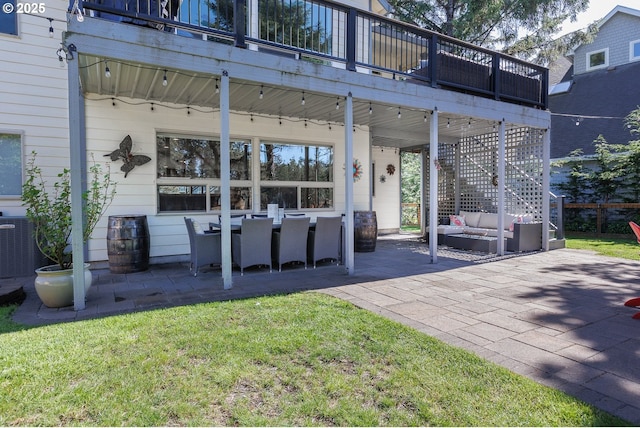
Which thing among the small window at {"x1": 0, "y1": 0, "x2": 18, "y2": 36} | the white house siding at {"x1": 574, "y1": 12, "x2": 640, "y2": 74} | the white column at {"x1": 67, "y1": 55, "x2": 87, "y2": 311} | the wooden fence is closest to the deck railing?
the white column at {"x1": 67, "y1": 55, "x2": 87, "y2": 311}

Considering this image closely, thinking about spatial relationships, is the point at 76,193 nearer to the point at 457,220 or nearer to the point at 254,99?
the point at 254,99

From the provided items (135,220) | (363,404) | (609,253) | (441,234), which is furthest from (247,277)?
(609,253)

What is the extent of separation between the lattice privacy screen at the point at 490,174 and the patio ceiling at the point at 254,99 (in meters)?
0.67

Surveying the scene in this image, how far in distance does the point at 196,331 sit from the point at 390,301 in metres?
1.97

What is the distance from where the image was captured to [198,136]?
652cm

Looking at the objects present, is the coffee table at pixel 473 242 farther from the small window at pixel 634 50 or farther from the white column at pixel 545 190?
the small window at pixel 634 50

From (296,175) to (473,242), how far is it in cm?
385

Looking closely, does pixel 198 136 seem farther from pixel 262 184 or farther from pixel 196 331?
pixel 196 331

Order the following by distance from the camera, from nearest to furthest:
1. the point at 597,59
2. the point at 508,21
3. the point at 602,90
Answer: the point at 508,21, the point at 602,90, the point at 597,59

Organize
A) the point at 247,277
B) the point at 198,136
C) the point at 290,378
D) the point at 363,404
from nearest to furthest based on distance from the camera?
1. the point at 363,404
2. the point at 290,378
3. the point at 247,277
4. the point at 198,136

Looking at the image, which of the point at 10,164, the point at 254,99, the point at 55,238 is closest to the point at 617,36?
the point at 254,99

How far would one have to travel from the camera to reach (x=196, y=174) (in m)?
6.50

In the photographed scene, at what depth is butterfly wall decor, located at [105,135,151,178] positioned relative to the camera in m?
5.75

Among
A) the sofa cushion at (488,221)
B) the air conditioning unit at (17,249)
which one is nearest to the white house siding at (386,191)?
the sofa cushion at (488,221)
